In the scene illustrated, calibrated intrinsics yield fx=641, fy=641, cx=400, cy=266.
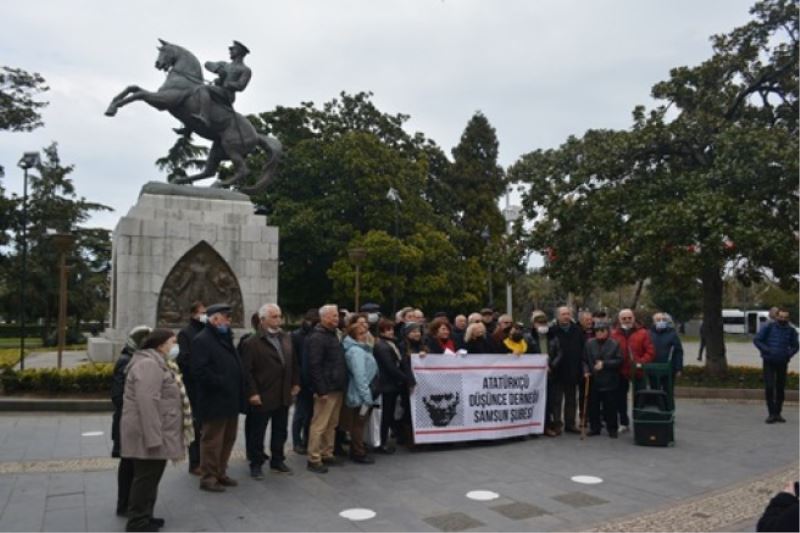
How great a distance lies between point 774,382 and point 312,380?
7966mm

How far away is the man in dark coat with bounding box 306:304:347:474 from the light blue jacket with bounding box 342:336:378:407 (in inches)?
3.7

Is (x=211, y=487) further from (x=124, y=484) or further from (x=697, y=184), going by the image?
(x=697, y=184)

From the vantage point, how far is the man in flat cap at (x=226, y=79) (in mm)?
14891

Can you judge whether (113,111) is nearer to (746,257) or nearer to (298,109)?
(746,257)

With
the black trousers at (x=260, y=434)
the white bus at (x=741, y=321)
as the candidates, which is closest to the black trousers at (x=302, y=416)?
the black trousers at (x=260, y=434)

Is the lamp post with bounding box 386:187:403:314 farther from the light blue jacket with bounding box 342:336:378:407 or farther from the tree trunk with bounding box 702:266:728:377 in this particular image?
the light blue jacket with bounding box 342:336:378:407

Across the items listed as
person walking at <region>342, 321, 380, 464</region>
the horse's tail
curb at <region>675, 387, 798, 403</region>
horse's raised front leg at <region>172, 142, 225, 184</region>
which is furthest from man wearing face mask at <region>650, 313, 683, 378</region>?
horse's raised front leg at <region>172, 142, 225, 184</region>

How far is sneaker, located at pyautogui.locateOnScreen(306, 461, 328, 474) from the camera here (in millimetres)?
7012

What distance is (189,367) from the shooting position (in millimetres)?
6367

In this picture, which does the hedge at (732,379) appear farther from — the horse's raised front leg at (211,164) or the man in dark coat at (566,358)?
the horse's raised front leg at (211,164)

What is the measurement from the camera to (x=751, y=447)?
864 cm

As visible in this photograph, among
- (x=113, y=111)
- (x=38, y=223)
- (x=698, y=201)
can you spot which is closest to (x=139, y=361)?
(x=113, y=111)

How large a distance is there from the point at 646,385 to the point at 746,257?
5.91 meters

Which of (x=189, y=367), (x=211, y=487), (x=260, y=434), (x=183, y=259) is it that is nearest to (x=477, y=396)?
(x=260, y=434)
